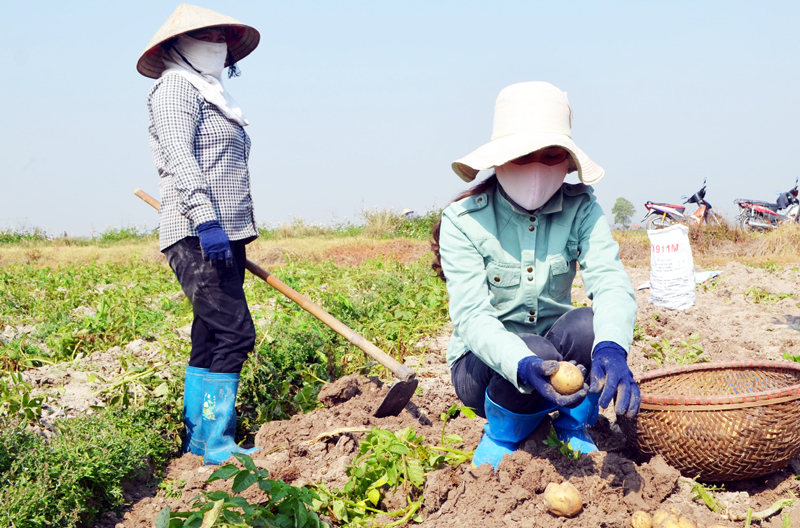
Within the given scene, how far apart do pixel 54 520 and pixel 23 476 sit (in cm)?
18

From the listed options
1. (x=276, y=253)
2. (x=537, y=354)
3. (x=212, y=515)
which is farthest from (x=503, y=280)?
(x=276, y=253)

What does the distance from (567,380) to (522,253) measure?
0.67 meters

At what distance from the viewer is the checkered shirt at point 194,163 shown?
8.72ft

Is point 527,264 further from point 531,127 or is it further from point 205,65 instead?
point 205,65

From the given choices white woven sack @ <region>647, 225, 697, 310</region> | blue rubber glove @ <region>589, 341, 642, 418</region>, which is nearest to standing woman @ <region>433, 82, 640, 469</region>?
blue rubber glove @ <region>589, 341, 642, 418</region>

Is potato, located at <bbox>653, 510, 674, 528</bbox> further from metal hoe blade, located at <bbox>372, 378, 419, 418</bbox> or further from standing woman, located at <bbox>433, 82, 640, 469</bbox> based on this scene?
metal hoe blade, located at <bbox>372, 378, 419, 418</bbox>

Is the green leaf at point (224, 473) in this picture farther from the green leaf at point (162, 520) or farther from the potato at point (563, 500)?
the potato at point (563, 500)

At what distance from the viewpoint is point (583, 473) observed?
2.12 metres

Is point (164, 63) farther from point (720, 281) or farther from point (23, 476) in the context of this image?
point (720, 281)

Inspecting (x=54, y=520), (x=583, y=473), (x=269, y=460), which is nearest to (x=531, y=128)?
(x=583, y=473)

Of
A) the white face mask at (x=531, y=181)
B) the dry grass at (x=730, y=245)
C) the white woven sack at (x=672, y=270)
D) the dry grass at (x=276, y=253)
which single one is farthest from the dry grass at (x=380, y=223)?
the white face mask at (x=531, y=181)

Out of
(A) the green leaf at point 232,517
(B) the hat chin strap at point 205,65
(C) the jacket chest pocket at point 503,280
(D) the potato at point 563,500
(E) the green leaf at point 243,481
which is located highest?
(B) the hat chin strap at point 205,65

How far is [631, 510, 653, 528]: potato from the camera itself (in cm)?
182

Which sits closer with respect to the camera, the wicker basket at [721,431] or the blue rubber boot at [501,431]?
the wicker basket at [721,431]
